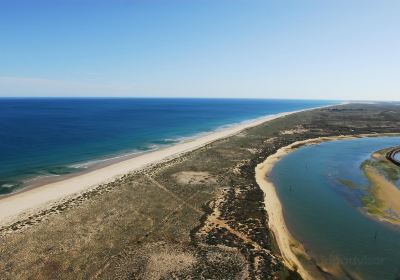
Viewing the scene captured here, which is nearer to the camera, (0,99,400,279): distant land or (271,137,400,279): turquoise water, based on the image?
(0,99,400,279): distant land

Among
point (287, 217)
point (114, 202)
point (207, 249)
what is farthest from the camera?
point (114, 202)

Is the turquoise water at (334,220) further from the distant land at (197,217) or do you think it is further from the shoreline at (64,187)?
the shoreline at (64,187)

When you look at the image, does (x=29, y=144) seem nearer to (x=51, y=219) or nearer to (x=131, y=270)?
(x=51, y=219)

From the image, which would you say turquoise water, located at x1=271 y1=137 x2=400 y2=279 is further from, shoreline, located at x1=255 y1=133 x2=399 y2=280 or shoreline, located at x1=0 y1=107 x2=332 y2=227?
shoreline, located at x1=0 y1=107 x2=332 y2=227

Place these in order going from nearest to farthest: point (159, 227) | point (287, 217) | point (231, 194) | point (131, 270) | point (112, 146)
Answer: point (131, 270) → point (159, 227) → point (287, 217) → point (231, 194) → point (112, 146)

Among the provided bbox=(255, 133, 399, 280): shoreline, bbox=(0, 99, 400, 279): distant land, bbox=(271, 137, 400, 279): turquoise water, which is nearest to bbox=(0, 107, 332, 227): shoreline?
bbox=(0, 99, 400, 279): distant land

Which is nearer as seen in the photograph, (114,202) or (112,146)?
(114,202)

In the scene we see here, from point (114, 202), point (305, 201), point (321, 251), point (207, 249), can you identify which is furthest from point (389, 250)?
point (114, 202)
